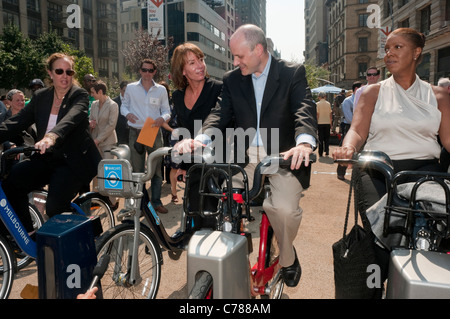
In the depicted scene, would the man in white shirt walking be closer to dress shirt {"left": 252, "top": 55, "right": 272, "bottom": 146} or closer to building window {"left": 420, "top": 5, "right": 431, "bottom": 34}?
dress shirt {"left": 252, "top": 55, "right": 272, "bottom": 146}

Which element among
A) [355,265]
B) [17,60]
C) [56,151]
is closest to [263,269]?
[355,265]

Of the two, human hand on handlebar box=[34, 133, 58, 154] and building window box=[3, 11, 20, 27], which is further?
building window box=[3, 11, 20, 27]

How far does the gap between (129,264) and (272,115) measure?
1527 millimetres

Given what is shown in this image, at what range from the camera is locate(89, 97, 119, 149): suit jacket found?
601 cm

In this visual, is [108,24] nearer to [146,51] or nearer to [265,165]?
[146,51]

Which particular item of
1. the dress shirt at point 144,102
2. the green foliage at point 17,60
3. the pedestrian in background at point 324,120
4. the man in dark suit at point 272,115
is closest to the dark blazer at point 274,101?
the man in dark suit at point 272,115

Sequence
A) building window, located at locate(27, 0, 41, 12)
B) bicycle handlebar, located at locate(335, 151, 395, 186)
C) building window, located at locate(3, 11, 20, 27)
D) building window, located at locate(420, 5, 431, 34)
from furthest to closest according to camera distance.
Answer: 1. building window, located at locate(27, 0, 41, 12)
2. building window, located at locate(3, 11, 20, 27)
3. building window, located at locate(420, 5, 431, 34)
4. bicycle handlebar, located at locate(335, 151, 395, 186)

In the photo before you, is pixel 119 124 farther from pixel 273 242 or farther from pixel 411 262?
pixel 411 262

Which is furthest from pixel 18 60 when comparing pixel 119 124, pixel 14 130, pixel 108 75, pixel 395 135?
pixel 395 135

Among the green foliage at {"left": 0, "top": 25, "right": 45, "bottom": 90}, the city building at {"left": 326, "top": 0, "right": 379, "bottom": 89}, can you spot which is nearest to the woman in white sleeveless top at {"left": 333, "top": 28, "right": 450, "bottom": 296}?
the green foliage at {"left": 0, "top": 25, "right": 45, "bottom": 90}

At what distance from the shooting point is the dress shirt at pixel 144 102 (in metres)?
5.99

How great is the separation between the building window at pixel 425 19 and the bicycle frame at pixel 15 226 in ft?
94.8

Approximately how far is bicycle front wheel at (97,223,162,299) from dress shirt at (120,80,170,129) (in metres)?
3.36
